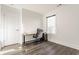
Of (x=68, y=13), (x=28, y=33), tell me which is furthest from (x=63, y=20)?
(x=28, y=33)

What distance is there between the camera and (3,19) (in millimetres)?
1137

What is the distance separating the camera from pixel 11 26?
3.97 ft

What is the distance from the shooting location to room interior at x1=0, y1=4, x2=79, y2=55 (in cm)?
115

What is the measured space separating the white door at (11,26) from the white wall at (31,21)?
135mm

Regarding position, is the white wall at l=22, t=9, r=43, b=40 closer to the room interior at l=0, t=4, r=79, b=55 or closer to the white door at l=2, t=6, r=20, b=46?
the room interior at l=0, t=4, r=79, b=55

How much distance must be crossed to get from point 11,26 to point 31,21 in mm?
387

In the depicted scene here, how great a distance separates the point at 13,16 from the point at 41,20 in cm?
54

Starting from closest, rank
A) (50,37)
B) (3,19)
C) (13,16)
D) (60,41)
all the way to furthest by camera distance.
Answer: (3,19) → (13,16) → (50,37) → (60,41)

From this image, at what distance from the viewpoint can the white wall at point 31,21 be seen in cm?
130

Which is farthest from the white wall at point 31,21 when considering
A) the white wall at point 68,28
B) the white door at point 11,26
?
the white wall at point 68,28

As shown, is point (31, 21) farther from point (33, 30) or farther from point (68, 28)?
point (68, 28)

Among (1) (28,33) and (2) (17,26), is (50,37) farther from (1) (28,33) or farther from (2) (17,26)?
(2) (17,26)

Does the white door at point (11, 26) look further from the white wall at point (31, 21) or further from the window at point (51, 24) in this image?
the window at point (51, 24)
